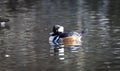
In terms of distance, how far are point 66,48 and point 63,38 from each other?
1.09m

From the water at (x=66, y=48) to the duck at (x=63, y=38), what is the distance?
0.60ft

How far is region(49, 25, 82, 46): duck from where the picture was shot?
14.7 metres

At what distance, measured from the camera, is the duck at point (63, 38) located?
48.1 ft

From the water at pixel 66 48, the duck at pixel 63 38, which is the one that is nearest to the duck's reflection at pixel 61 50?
the water at pixel 66 48

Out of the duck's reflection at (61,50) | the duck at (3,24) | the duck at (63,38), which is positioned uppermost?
the duck at (3,24)

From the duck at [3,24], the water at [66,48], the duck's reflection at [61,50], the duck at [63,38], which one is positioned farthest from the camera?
the duck at [3,24]

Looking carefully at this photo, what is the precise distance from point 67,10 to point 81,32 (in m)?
7.64

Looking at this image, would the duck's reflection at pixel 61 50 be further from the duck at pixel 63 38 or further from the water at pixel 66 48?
the duck at pixel 63 38

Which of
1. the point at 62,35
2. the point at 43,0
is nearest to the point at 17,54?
the point at 62,35

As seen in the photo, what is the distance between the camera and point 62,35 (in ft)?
49.7

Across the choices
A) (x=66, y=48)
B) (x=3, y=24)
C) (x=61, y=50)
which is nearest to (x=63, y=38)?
(x=66, y=48)

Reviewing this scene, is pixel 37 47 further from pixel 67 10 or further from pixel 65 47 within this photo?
pixel 67 10

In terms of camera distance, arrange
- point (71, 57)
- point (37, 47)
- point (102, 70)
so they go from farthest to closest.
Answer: point (37, 47) → point (71, 57) → point (102, 70)

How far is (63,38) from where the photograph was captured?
49.2ft
